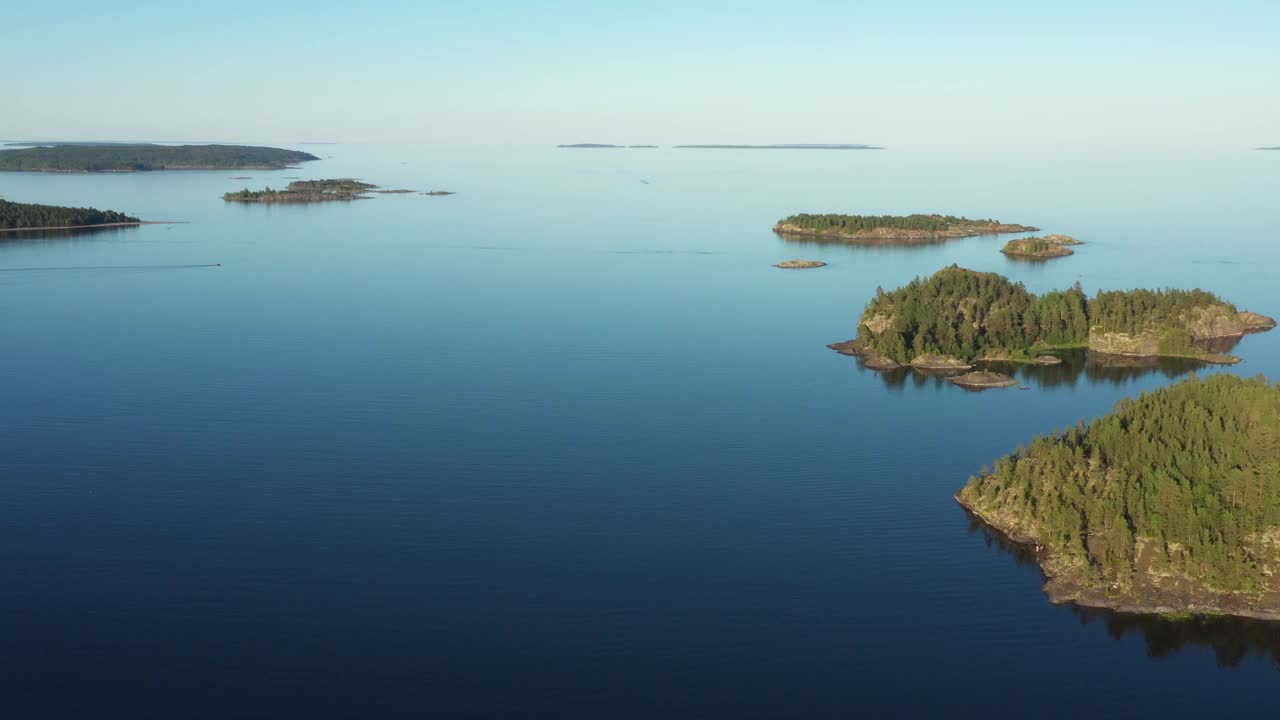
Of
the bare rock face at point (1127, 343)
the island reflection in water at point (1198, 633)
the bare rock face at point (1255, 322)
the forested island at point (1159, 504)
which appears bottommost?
the island reflection in water at point (1198, 633)

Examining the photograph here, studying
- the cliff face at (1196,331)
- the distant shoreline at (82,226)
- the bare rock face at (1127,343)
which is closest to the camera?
Answer: the bare rock face at (1127,343)

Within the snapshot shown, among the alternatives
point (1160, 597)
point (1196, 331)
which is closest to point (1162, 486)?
point (1160, 597)

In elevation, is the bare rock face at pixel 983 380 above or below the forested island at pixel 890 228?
below

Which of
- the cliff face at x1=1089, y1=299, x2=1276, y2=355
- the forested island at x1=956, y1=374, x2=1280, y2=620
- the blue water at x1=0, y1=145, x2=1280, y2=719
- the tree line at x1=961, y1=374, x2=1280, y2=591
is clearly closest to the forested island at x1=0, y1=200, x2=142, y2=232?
the blue water at x1=0, y1=145, x2=1280, y2=719

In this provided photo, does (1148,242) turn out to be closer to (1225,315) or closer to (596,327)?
(1225,315)

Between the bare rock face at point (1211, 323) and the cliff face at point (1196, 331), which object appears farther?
the bare rock face at point (1211, 323)

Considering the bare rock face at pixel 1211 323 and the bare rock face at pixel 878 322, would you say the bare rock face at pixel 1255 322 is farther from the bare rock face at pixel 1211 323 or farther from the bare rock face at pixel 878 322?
the bare rock face at pixel 878 322

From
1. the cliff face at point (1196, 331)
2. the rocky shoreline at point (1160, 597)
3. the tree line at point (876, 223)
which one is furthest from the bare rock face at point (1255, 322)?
the tree line at point (876, 223)

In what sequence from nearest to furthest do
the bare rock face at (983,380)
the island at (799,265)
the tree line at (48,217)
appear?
1. the bare rock face at (983,380)
2. the island at (799,265)
3. the tree line at (48,217)
